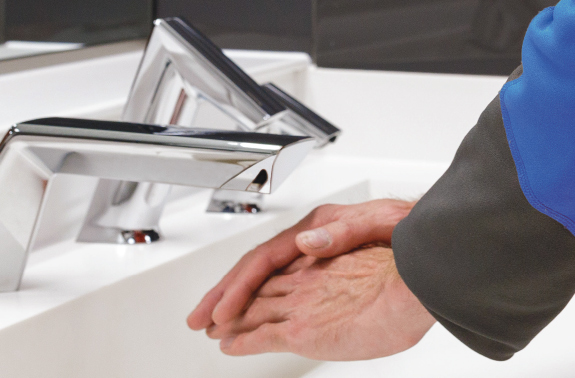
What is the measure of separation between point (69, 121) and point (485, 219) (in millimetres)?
244

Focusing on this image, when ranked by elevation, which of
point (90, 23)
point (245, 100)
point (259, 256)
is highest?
point (90, 23)

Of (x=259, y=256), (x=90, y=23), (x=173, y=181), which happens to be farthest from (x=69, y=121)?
(x=90, y=23)

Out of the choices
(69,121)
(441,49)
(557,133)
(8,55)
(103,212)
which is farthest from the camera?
(441,49)

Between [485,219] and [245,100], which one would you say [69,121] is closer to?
[245,100]

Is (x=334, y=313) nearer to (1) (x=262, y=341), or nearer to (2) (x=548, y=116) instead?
(1) (x=262, y=341)

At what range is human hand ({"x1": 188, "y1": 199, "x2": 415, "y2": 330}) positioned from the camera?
464 millimetres

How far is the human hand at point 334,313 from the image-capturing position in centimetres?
40

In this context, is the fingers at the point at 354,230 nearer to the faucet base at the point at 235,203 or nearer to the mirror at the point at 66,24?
the faucet base at the point at 235,203

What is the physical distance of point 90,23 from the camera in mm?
765

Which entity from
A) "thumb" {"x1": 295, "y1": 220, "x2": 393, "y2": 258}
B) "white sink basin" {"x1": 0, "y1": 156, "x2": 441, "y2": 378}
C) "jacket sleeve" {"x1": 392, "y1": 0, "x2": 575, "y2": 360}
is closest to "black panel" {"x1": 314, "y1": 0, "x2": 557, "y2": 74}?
"white sink basin" {"x1": 0, "y1": 156, "x2": 441, "y2": 378}

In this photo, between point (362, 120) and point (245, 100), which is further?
point (362, 120)

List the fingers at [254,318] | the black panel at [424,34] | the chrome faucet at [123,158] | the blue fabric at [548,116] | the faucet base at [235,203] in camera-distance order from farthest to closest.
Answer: the black panel at [424,34]
the faucet base at [235,203]
the fingers at [254,318]
the chrome faucet at [123,158]
the blue fabric at [548,116]

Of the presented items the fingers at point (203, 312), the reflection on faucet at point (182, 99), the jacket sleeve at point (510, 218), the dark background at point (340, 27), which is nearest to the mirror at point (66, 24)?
the dark background at point (340, 27)

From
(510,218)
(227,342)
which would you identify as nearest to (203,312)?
(227,342)
